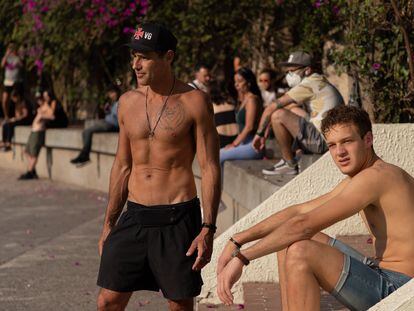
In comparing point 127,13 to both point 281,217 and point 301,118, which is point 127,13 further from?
point 281,217

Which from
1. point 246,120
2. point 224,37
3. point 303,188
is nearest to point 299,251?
point 303,188

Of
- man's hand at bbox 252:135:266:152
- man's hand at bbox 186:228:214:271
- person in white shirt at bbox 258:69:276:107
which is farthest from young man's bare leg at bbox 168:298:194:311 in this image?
person in white shirt at bbox 258:69:276:107

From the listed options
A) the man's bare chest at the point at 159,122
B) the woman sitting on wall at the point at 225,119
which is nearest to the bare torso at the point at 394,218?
the man's bare chest at the point at 159,122

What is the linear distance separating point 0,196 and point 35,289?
20.6ft

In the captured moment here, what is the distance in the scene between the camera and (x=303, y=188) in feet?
23.8

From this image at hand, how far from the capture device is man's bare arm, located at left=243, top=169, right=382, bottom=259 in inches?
195

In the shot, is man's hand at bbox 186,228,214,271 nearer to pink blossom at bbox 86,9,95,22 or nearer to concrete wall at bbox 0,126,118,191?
concrete wall at bbox 0,126,118,191

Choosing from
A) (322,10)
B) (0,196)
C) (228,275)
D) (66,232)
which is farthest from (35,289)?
(0,196)

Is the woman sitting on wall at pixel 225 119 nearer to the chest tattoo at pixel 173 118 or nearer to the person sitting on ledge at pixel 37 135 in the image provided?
the person sitting on ledge at pixel 37 135

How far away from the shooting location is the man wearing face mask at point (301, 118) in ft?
31.1

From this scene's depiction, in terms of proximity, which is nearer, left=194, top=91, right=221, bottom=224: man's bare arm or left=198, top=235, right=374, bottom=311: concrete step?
left=194, top=91, right=221, bottom=224: man's bare arm

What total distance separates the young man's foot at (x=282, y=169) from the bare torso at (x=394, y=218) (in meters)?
4.27

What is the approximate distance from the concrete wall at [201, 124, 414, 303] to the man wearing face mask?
6.77 ft

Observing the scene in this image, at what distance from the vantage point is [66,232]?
11336 mm
